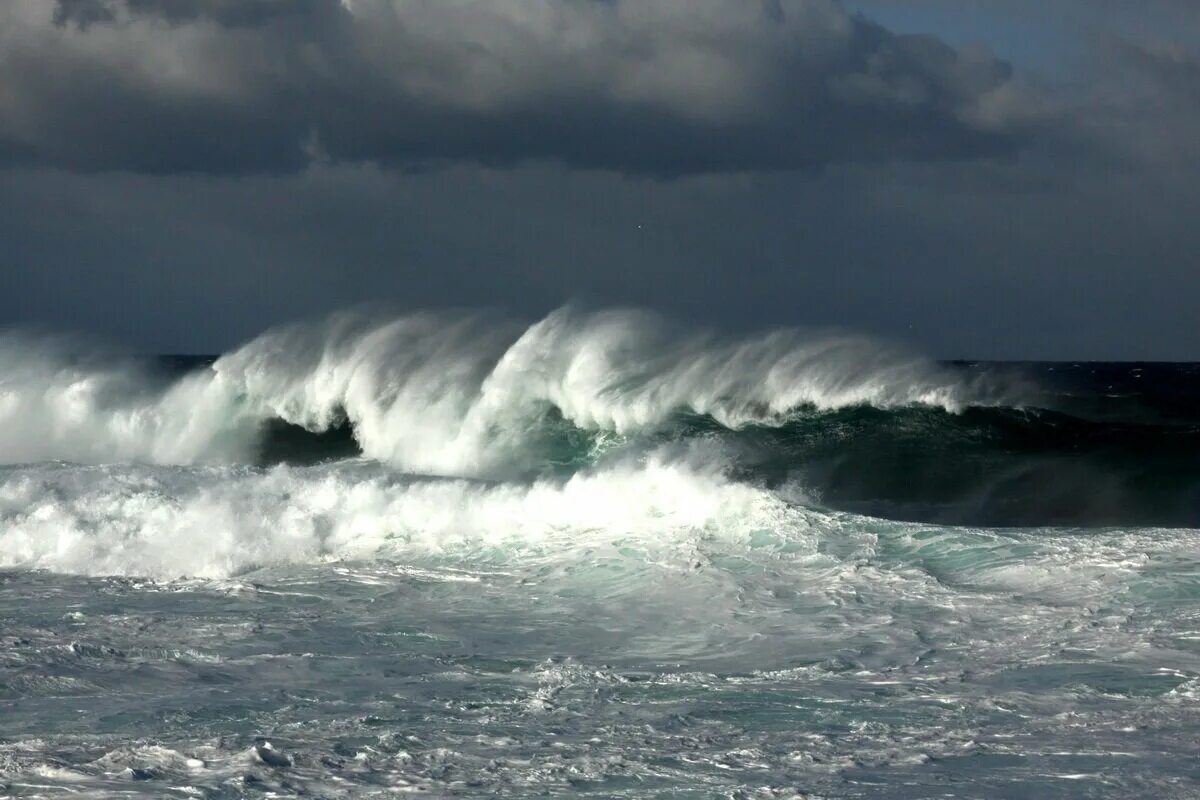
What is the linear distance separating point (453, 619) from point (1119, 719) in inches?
242

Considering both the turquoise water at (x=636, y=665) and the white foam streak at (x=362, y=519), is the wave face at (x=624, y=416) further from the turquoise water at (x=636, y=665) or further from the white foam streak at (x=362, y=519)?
the turquoise water at (x=636, y=665)

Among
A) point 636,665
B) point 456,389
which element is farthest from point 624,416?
point 636,665

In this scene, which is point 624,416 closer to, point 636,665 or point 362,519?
point 362,519

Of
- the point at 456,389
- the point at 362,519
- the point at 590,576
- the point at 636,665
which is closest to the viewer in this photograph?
the point at 636,665

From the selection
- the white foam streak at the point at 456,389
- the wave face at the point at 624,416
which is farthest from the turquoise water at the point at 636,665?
the white foam streak at the point at 456,389

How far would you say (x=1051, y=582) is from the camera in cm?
1252

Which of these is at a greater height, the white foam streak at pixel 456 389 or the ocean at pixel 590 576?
the white foam streak at pixel 456 389

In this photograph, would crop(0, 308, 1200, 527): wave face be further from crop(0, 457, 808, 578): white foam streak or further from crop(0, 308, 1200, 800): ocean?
crop(0, 457, 808, 578): white foam streak

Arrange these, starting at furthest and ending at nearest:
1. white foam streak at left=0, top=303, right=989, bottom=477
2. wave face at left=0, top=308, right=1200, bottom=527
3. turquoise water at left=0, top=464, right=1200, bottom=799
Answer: white foam streak at left=0, top=303, right=989, bottom=477 < wave face at left=0, top=308, right=1200, bottom=527 < turquoise water at left=0, top=464, right=1200, bottom=799

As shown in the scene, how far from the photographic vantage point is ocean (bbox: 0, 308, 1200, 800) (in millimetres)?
7895

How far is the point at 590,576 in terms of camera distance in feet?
45.5

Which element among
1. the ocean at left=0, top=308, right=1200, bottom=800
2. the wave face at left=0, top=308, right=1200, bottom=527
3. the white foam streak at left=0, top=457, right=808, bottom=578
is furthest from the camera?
the wave face at left=0, top=308, right=1200, bottom=527

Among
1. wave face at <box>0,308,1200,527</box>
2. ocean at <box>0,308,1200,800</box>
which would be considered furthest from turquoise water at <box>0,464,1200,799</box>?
wave face at <box>0,308,1200,527</box>

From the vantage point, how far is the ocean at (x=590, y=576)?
25.9 ft
